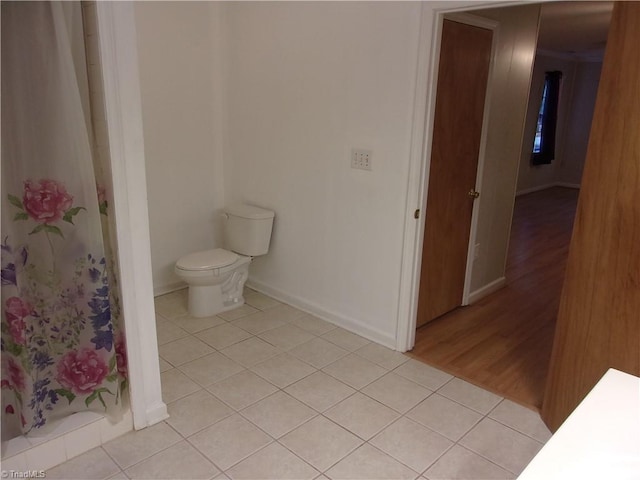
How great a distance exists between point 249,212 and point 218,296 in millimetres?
625

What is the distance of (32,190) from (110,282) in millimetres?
476

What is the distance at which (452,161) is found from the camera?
2924 mm

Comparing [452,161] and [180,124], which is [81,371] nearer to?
[180,124]

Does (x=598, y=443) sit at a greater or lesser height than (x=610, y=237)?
lesser

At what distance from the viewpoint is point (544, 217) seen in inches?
254

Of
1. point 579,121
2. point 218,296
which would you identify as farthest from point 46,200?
point 579,121

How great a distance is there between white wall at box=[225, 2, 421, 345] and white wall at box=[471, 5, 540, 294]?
32.7 inches

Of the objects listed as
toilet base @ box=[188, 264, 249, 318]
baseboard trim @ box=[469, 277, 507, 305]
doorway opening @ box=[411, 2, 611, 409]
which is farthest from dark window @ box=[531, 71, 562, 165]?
toilet base @ box=[188, 264, 249, 318]

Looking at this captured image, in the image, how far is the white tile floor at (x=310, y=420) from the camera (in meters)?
1.89

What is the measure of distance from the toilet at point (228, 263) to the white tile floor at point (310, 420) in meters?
0.28

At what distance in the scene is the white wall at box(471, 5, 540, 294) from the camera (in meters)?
3.12

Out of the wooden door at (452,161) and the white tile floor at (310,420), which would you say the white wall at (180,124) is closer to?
the white tile floor at (310,420)

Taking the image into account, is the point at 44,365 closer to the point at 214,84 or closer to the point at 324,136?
the point at 324,136

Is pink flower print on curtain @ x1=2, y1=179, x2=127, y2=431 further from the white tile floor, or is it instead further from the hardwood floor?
the hardwood floor
